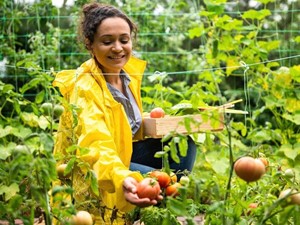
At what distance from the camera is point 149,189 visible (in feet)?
5.50

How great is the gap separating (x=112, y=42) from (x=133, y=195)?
29.5 inches

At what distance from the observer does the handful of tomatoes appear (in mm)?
1680

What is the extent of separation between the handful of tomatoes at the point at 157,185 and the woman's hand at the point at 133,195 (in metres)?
0.01

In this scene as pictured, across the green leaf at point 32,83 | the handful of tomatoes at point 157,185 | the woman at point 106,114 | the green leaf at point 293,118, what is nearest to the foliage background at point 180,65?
the green leaf at point 293,118

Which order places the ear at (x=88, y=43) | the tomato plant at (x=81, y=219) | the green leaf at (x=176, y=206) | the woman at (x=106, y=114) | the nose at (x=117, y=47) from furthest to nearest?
1. the ear at (x=88, y=43)
2. the nose at (x=117, y=47)
3. the woman at (x=106, y=114)
4. the tomato plant at (x=81, y=219)
5. the green leaf at (x=176, y=206)

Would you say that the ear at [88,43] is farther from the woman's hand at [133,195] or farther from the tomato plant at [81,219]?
the tomato plant at [81,219]

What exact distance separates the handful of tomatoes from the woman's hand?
0.04 ft

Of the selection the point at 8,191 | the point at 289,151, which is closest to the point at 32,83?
the point at 8,191

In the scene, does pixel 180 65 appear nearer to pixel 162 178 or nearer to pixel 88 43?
pixel 88 43

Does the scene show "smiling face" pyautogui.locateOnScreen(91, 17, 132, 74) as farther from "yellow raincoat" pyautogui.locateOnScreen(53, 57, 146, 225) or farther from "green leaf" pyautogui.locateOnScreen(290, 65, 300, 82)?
"green leaf" pyautogui.locateOnScreen(290, 65, 300, 82)

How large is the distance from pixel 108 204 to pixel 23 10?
241 centimetres

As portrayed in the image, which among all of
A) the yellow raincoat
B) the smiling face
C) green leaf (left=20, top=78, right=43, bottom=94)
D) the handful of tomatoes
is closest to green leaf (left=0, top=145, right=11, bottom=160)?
the yellow raincoat

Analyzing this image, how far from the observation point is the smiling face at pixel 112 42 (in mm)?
2285

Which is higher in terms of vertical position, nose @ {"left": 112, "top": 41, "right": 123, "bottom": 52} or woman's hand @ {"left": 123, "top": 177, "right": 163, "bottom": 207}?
nose @ {"left": 112, "top": 41, "right": 123, "bottom": 52}
